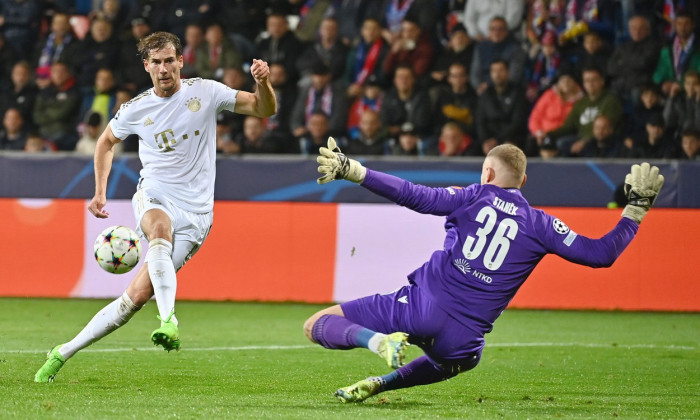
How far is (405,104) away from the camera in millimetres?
14125

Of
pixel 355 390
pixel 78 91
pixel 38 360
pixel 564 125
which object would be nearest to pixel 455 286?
pixel 355 390

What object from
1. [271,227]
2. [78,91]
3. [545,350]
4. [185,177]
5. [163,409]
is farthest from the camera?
[78,91]

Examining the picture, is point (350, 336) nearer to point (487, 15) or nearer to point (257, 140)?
point (257, 140)

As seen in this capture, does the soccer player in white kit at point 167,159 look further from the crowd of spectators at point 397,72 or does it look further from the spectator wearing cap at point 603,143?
the spectator wearing cap at point 603,143

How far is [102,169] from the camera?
718 centimetres

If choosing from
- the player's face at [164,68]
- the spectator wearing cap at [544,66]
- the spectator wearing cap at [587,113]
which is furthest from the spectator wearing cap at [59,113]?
the player's face at [164,68]

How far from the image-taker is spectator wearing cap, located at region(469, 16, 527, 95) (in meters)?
14.2

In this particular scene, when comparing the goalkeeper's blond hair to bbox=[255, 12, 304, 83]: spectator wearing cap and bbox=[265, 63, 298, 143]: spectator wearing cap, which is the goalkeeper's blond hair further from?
bbox=[255, 12, 304, 83]: spectator wearing cap

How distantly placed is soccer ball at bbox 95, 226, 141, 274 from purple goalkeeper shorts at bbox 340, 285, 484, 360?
204 cm

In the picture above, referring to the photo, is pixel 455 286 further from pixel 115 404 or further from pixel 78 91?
pixel 78 91

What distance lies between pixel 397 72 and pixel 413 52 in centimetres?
53

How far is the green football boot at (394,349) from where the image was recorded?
4996 mm

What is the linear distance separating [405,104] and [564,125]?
6.54 feet

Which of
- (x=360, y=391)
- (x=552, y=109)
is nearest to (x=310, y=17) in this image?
(x=552, y=109)
